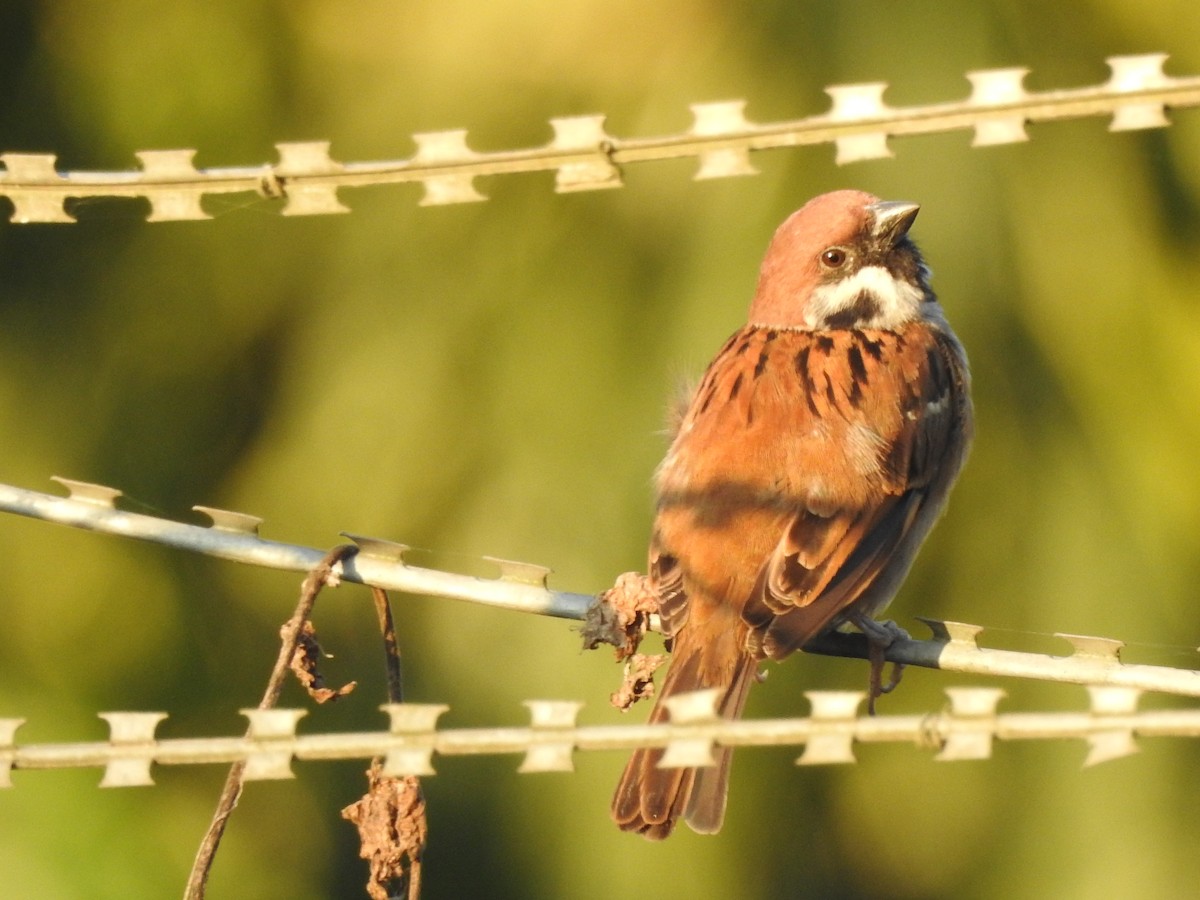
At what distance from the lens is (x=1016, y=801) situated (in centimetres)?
505

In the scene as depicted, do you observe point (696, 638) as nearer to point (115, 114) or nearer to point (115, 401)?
point (115, 401)

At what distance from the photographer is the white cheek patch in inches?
172

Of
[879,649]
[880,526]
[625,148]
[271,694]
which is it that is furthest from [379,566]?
[880,526]

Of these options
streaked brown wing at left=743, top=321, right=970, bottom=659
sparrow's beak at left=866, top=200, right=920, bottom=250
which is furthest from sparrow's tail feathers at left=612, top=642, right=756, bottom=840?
sparrow's beak at left=866, top=200, right=920, bottom=250

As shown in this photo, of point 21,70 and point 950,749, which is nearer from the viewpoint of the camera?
point 950,749

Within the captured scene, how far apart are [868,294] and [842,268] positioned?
95 mm

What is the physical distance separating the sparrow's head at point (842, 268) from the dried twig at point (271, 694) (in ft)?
6.59

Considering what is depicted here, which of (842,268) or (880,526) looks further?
(842,268)

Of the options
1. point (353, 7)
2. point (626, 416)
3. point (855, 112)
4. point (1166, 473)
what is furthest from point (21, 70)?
point (855, 112)

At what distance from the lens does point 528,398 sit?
17.1 feet

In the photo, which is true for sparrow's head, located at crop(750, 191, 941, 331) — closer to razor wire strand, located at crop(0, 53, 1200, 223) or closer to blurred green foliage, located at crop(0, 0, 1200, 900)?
blurred green foliage, located at crop(0, 0, 1200, 900)

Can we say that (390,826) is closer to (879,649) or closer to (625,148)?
(625,148)

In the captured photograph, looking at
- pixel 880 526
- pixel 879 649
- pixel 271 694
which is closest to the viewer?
pixel 271 694

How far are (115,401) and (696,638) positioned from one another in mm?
2654
